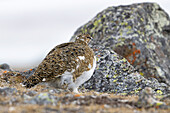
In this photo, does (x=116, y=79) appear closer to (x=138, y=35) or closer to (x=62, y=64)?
(x=62, y=64)

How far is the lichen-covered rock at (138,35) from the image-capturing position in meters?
12.6

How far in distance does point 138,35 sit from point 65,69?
741cm

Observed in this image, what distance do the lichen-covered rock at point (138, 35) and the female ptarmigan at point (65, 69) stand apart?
16.5 feet

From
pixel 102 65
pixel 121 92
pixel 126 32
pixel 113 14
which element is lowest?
pixel 121 92

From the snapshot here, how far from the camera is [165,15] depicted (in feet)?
51.7

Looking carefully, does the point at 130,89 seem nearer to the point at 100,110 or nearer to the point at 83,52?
the point at 83,52

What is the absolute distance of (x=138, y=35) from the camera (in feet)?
43.3

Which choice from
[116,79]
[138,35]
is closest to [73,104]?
[116,79]

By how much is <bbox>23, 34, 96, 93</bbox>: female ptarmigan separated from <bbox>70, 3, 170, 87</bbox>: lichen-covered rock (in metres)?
5.04

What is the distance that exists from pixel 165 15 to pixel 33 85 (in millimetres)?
11403

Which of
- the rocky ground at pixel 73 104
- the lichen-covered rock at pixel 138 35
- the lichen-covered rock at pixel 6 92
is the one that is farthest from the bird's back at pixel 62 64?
the lichen-covered rock at pixel 138 35

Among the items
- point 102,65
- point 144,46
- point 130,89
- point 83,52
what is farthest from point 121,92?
point 144,46

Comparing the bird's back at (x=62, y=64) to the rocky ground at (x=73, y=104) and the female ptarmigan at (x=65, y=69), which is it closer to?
the female ptarmigan at (x=65, y=69)

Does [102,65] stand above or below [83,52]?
below
